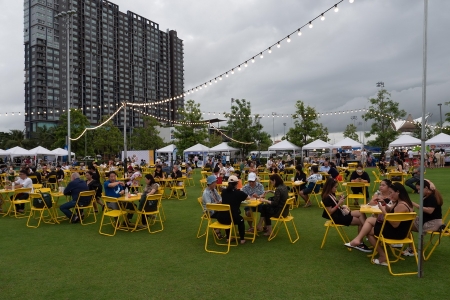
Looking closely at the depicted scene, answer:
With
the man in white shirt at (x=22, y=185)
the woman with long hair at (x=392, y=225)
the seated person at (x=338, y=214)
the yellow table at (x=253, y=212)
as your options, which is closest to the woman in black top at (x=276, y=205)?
the yellow table at (x=253, y=212)

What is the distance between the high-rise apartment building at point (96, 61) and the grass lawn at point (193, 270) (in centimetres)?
7306

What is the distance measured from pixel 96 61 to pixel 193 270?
103938 millimetres

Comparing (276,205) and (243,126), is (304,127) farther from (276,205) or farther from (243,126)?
(276,205)

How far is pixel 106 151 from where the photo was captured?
166ft

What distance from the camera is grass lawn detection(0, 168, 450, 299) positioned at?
4.01 metres

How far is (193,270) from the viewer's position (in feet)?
15.7

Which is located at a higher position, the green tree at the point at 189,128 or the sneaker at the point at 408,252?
the green tree at the point at 189,128

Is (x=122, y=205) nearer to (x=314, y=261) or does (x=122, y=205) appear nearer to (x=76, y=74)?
(x=314, y=261)

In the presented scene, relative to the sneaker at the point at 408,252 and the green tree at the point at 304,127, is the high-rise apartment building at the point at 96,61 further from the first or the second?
the sneaker at the point at 408,252

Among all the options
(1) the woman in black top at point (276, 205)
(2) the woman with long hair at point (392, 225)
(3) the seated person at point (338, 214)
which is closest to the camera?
(2) the woman with long hair at point (392, 225)

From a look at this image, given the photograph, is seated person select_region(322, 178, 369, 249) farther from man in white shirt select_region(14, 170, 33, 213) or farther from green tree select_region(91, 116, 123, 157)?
green tree select_region(91, 116, 123, 157)

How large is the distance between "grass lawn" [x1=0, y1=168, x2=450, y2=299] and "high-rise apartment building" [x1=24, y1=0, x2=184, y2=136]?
73063 mm

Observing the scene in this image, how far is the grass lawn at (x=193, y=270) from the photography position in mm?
4012

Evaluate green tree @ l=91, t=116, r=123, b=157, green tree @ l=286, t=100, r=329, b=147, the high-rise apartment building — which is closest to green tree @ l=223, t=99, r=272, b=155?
green tree @ l=286, t=100, r=329, b=147
